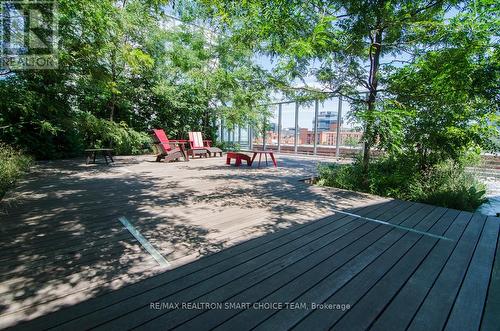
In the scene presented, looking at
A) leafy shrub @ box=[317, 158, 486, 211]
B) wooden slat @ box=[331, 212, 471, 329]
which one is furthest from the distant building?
wooden slat @ box=[331, 212, 471, 329]

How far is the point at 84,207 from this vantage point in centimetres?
317

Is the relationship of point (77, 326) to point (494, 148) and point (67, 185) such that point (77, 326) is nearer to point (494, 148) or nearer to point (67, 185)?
point (67, 185)

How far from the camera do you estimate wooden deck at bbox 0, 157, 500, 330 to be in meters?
1.33

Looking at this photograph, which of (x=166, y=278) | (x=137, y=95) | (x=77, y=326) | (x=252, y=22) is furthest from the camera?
(x=137, y=95)

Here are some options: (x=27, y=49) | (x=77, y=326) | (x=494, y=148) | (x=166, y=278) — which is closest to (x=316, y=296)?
(x=166, y=278)

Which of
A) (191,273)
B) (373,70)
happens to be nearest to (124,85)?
(373,70)

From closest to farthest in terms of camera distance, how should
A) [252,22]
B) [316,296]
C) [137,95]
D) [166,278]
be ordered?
[316,296] < [166,278] < [252,22] < [137,95]

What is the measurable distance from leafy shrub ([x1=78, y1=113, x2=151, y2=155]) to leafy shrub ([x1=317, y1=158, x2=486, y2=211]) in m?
5.85

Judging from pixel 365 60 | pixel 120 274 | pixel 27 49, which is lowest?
pixel 120 274

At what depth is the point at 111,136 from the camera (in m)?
7.50

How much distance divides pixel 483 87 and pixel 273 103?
9162mm

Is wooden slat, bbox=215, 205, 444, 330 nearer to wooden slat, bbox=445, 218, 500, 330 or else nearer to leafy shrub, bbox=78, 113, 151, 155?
wooden slat, bbox=445, 218, 500, 330

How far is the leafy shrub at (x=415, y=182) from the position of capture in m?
3.83

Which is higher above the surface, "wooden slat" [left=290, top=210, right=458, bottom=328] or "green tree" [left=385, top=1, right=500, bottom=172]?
"green tree" [left=385, top=1, right=500, bottom=172]
